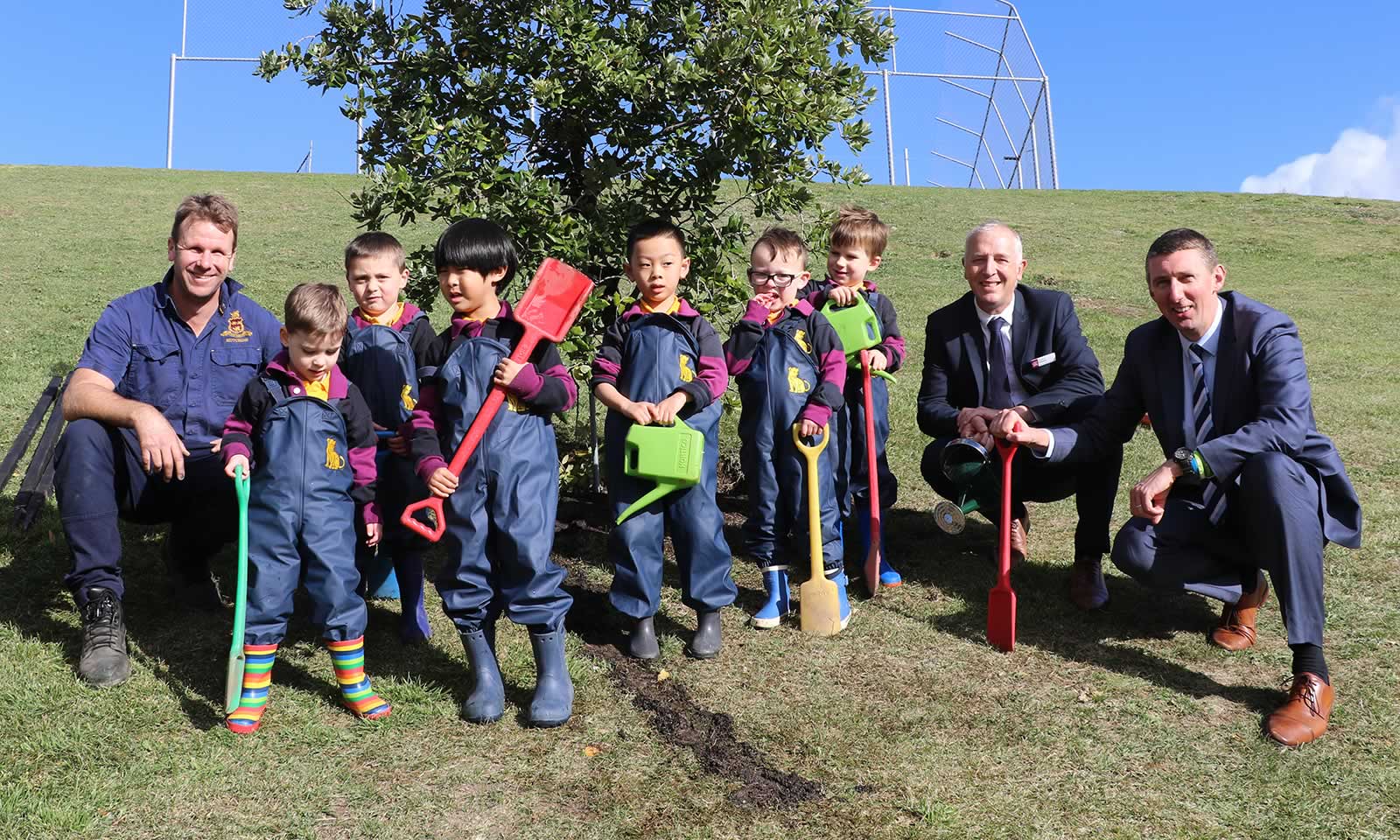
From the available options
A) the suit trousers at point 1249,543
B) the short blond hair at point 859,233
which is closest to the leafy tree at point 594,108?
the short blond hair at point 859,233

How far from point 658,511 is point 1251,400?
2248 mm

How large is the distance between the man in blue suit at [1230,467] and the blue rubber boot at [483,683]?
7.56ft

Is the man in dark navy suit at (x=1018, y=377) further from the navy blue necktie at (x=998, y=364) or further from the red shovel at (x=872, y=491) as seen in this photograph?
the red shovel at (x=872, y=491)

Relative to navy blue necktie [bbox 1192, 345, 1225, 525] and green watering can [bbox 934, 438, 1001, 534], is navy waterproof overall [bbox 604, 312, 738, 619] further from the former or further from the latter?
navy blue necktie [bbox 1192, 345, 1225, 525]

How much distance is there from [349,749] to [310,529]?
2.36 feet

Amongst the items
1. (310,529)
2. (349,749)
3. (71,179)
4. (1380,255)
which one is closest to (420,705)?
(349,749)

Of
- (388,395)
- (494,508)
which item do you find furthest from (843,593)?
(388,395)

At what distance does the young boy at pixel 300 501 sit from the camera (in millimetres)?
3680

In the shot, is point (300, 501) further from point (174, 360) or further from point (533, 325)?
point (174, 360)

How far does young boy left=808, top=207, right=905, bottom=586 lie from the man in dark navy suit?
10.5 inches

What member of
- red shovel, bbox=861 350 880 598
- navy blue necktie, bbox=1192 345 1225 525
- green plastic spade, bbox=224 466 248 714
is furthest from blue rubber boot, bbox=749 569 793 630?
green plastic spade, bbox=224 466 248 714

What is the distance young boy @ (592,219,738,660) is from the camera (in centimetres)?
424

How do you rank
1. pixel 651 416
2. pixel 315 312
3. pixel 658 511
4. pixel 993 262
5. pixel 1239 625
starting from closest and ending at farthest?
pixel 315 312 → pixel 651 416 → pixel 658 511 → pixel 1239 625 → pixel 993 262

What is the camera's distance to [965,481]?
16.6 feet
